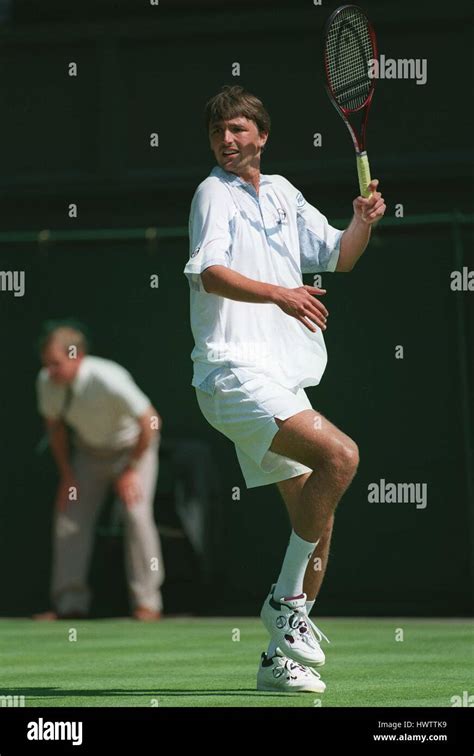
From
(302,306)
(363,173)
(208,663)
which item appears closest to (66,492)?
(208,663)

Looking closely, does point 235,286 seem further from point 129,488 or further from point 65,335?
point 65,335

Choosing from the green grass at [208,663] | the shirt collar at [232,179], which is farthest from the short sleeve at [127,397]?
the shirt collar at [232,179]

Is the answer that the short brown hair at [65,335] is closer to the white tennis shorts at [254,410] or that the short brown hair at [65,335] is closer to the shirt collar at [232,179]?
the shirt collar at [232,179]

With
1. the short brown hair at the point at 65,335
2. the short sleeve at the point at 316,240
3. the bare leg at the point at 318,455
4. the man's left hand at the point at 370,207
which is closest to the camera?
the bare leg at the point at 318,455

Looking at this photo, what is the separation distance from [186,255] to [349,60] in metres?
4.66

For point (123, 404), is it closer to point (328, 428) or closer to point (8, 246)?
point (8, 246)

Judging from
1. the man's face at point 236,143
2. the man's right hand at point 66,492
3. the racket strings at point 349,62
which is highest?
the racket strings at point 349,62

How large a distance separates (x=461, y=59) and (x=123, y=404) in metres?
2.98

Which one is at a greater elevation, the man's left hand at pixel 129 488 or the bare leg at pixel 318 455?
the bare leg at pixel 318 455

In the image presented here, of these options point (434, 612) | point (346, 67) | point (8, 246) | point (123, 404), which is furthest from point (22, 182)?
point (346, 67)

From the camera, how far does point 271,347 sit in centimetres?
596

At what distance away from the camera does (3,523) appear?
11141mm

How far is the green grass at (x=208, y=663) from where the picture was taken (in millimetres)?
5754

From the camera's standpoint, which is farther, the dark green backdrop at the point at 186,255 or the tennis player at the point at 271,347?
the dark green backdrop at the point at 186,255
